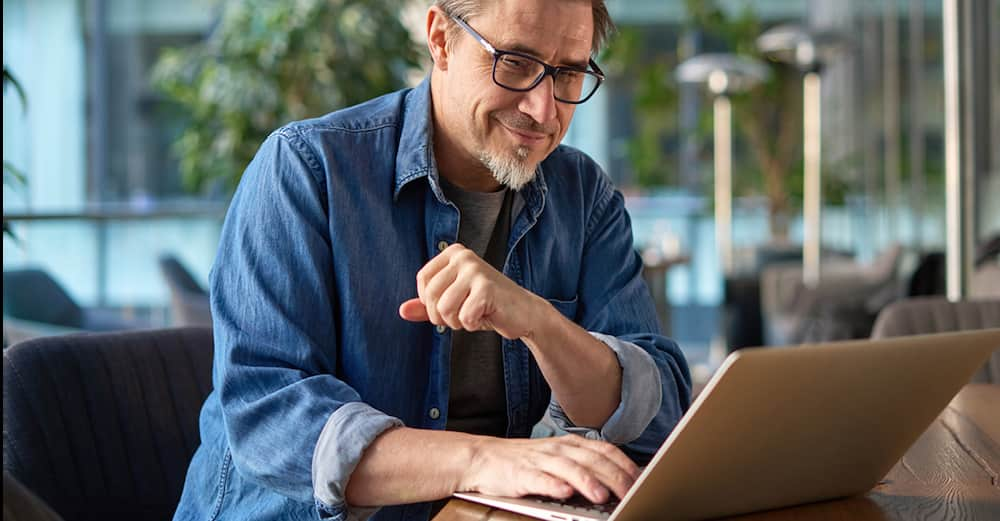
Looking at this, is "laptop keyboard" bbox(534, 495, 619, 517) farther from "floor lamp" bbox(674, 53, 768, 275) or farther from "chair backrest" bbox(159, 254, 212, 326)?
"floor lamp" bbox(674, 53, 768, 275)

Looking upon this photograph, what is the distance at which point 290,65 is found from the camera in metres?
5.01

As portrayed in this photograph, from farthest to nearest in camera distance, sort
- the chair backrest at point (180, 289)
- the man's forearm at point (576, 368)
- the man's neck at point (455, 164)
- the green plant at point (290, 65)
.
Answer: the green plant at point (290, 65)
the chair backrest at point (180, 289)
the man's neck at point (455, 164)
the man's forearm at point (576, 368)

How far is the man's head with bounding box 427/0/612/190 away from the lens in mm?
1373

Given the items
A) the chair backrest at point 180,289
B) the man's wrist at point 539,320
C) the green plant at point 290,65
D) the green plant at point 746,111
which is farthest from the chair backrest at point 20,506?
the green plant at point 746,111

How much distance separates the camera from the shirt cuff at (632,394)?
4.36ft

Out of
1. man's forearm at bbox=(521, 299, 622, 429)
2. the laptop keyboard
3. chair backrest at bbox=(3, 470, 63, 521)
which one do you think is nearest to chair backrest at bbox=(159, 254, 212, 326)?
man's forearm at bbox=(521, 299, 622, 429)

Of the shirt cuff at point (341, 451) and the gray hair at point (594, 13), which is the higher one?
the gray hair at point (594, 13)

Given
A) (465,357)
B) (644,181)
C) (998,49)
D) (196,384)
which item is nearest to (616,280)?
(465,357)

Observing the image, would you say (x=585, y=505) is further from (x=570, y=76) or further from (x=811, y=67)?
(x=811, y=67)

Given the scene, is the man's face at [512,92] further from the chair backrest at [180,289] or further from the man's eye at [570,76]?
the chair backrest at [180,289]

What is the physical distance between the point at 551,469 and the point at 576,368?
0.87 ft

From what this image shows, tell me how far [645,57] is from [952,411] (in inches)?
389

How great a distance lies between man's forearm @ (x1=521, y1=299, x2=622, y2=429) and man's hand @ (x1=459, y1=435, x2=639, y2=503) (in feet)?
0.59

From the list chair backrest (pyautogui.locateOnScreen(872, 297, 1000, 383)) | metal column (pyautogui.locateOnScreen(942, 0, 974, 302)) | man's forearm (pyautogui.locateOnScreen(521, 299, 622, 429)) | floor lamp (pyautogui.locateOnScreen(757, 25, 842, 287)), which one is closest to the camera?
man's forearm (pyautogui.locateOnScreen(521, 299, 622, 429))
